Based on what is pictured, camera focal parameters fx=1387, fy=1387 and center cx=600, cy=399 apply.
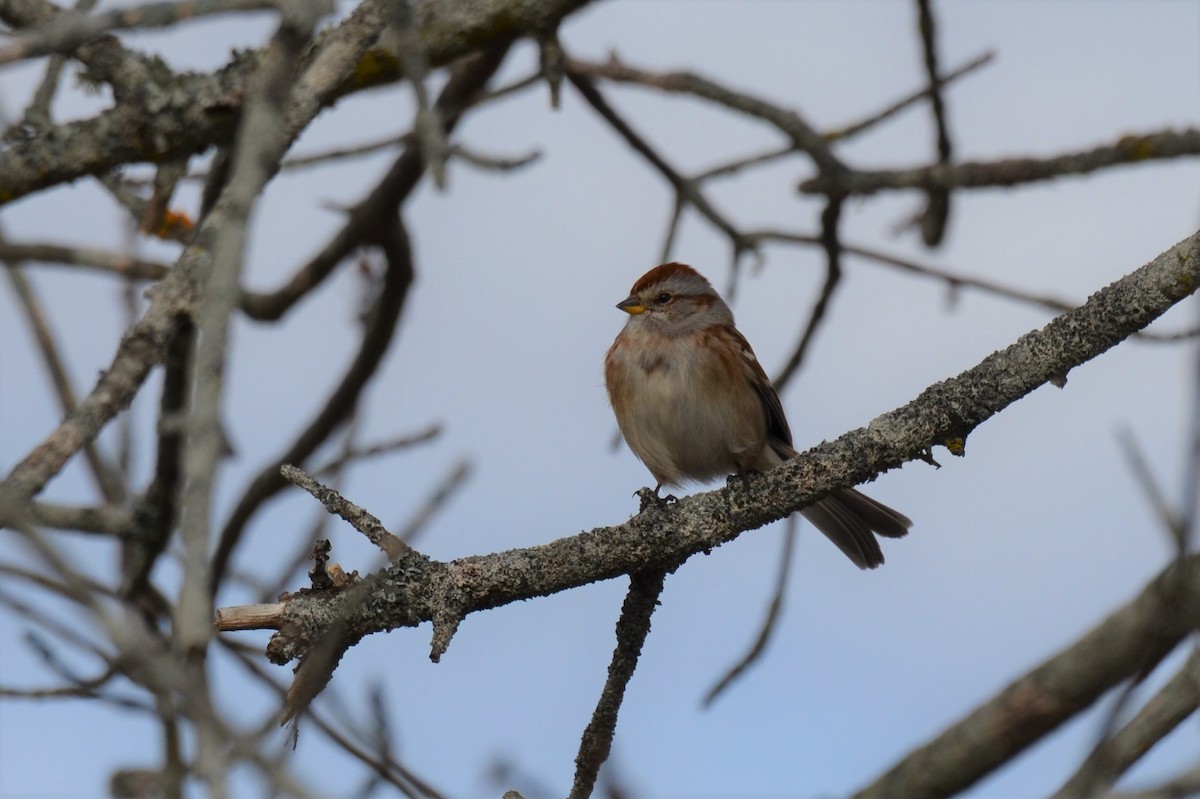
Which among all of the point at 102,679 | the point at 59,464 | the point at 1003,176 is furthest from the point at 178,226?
the point at 1003,176

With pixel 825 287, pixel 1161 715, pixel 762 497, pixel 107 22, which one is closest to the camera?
pixel 107 22

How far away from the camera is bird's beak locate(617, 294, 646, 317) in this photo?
259 inches

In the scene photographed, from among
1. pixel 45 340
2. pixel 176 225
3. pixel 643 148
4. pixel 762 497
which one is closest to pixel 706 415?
pixel 643 148

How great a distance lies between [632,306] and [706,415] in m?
0.97

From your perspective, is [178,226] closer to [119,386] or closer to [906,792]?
[119,386]

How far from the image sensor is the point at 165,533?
5.84 m

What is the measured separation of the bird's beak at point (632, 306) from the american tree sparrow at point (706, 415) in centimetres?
20

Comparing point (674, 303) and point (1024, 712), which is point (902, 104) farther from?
point (1024, 712)

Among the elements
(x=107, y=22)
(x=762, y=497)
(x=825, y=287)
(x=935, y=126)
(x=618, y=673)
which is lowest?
(x=618, y=673)

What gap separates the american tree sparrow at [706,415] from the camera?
5.86 meters

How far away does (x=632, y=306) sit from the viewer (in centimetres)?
662

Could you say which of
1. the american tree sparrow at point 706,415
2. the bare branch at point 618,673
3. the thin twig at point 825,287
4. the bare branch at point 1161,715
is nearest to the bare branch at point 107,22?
the bare branch at point 618,673

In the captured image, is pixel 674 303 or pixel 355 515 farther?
pixel 674 303

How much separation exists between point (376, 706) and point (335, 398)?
3625 mm
